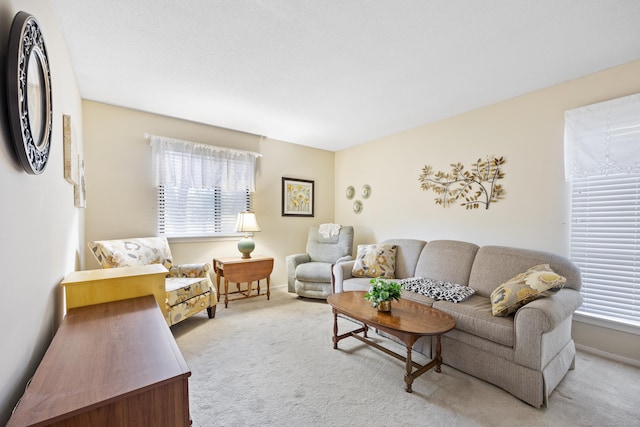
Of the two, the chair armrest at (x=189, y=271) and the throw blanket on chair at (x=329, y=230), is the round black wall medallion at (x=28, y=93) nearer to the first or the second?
the chair armrest at (x=189, y=271)

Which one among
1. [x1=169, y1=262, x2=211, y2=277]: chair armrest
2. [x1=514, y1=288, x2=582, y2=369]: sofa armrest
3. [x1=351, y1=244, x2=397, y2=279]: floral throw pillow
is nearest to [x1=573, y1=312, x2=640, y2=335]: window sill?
→ [x1=514, y1=288, x2=582, y2=369]: sofa armrest

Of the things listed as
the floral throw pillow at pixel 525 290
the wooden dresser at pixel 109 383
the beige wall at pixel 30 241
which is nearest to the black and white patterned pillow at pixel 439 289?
the floral throw pillow at pixel 525 290

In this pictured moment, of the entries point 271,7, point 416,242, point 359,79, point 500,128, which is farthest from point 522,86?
point 271,7

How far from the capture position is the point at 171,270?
9.78 feet

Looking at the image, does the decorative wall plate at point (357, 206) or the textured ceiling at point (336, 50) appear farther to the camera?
the decorative wall plate at point (357, 206)

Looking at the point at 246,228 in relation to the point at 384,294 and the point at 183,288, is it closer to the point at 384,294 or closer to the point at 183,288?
the point at 183,288

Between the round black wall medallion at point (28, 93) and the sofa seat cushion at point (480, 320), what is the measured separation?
2.57 meters

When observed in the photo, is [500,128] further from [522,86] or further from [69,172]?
[69,172]

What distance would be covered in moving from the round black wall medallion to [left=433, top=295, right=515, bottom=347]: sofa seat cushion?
257cm

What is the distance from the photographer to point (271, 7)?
1.62 metres

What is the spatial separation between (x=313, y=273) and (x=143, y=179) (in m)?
2.39

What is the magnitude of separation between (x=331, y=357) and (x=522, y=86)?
304 centimetres

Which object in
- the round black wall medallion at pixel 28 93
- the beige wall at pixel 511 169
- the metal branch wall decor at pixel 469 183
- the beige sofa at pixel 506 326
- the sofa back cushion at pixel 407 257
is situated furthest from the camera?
the sofa back cushion at pixel 407 257

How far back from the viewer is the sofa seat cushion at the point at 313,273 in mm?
3594
